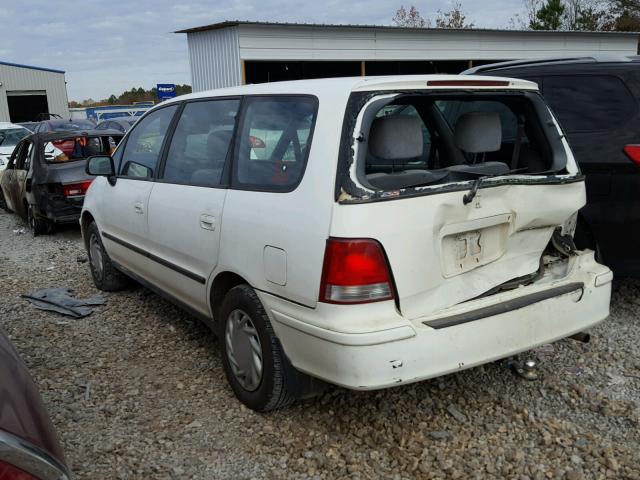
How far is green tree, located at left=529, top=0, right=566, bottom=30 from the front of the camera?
120 ft

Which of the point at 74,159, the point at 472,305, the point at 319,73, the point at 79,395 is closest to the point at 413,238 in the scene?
the point at 472,305

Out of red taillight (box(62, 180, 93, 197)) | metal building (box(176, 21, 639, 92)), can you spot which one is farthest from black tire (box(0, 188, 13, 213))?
metal building (box(176, 21, 639, 92))

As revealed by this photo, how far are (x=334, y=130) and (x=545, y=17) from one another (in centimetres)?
3876

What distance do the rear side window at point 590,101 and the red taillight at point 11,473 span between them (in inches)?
162

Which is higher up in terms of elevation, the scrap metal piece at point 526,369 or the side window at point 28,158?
the side window at point 28,158

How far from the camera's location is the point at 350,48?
21.2 metres

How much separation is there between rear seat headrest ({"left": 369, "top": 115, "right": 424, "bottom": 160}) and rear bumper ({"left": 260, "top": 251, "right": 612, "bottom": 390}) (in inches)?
30.4

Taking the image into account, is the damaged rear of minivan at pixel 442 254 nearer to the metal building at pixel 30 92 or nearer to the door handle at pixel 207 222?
the door handle at pixel 207 222

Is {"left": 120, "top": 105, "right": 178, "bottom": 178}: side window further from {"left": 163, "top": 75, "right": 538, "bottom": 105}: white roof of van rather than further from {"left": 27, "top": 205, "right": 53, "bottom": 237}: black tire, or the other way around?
{"left": 27, "top": 205, "right": 53, "bottom": 237}: black tire

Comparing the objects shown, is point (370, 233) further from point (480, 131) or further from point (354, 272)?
point (480, 131)

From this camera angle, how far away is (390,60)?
22188mm

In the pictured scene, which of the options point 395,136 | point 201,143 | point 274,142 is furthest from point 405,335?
point 201,143

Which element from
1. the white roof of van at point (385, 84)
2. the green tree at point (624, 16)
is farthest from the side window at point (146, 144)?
the green tree at point (624, 16)

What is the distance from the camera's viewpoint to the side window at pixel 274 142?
298 centimetres
